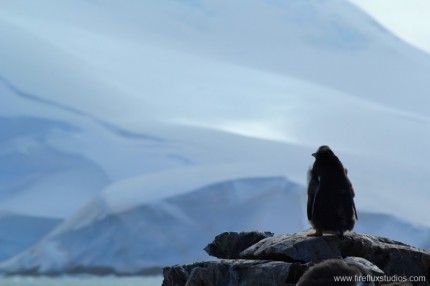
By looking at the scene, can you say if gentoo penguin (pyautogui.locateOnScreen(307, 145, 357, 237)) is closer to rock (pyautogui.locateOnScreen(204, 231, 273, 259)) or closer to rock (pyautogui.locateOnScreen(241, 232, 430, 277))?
rock (pyautogui.locateOnScreen(241, 232, 430, 277))

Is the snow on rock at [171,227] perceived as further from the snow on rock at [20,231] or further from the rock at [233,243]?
the rock at [233,243]

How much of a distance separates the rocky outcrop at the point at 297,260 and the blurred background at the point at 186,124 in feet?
71.6

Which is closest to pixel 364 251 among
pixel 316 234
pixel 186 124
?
pixel 316 234

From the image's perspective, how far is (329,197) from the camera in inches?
263

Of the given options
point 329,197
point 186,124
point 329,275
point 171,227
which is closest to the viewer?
point 329,275

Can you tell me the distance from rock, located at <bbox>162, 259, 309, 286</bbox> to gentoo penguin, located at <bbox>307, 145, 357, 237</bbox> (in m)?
0.65

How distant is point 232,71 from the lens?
4744cm

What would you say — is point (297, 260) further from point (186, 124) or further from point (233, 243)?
point (186, 124)

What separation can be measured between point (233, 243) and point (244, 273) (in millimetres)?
1322

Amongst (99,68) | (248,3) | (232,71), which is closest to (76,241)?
(99,68)

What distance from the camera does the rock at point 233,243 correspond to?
7.22 metres

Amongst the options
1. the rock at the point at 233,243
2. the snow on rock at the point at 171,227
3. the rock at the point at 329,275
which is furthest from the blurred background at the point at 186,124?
the rock at the point at 329,275

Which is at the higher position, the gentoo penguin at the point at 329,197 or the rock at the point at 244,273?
the gentoo penguin at the point at 329,197

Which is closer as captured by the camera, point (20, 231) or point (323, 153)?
point (323, 153)
